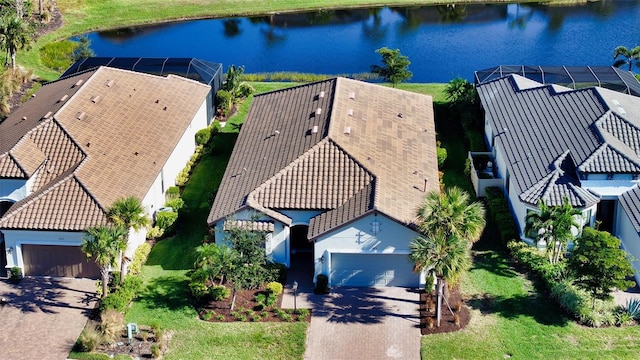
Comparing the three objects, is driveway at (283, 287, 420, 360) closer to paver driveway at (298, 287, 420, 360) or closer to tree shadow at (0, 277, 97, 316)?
paver driveway at (298, 287, 420, 360)

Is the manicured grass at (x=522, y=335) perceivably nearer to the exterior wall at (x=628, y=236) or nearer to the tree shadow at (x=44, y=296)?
the exterior wall at (x=628, y=236)

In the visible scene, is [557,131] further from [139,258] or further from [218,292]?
[139,258]

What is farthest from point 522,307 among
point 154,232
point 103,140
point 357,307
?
point 103,140

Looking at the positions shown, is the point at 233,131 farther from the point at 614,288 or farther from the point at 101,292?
the point at 614,288

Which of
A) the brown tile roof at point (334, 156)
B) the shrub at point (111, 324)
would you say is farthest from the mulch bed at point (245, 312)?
the brown tile roof at point (334, 156)

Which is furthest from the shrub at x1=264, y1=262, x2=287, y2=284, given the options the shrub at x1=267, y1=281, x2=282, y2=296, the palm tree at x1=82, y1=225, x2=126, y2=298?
the palm tree at x1=82, y1=225, x2=126, y2=298

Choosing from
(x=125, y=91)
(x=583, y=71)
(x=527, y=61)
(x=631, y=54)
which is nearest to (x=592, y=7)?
(x=527, y=61)
